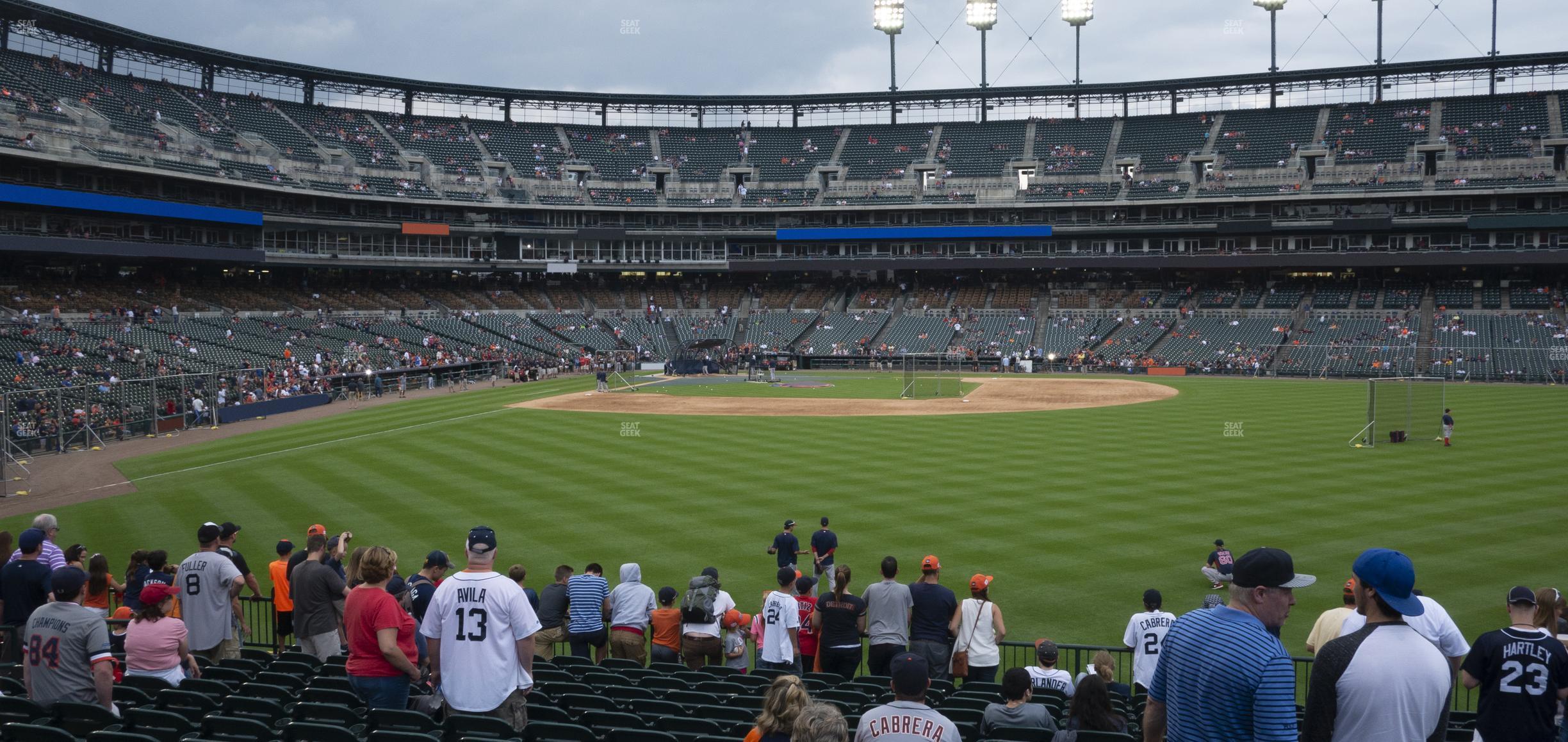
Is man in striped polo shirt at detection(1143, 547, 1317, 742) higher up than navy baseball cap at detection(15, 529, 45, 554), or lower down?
higher up

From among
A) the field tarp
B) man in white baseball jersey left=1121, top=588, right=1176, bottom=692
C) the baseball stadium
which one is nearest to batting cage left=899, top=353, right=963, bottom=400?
the baseball stadium

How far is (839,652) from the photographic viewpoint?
37.6 ft

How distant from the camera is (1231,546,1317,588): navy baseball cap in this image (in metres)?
4.72

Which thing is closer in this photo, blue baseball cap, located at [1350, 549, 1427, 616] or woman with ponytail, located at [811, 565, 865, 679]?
blue baseball cap, located at [1350, 549, 1427, 616]

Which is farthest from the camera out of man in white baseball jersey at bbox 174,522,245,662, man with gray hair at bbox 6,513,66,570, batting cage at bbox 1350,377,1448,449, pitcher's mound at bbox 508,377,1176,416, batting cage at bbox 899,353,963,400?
batting cage at bbox 899,353,963,400

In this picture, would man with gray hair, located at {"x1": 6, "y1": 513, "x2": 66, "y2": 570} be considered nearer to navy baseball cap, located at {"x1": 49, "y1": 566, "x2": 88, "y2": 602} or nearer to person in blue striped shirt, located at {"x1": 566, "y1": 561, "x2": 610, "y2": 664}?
navy baseball cap, located at {"x1": 49, "y1": 566, "x2": 88, "y2": 602}

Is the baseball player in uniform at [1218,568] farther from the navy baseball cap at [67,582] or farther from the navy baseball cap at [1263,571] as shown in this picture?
the navy baseball cap at [67,582]

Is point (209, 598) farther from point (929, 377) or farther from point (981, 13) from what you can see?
point (981, 13)

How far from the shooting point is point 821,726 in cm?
535

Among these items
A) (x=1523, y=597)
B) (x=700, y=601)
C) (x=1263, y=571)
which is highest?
(x=1263, y=571)

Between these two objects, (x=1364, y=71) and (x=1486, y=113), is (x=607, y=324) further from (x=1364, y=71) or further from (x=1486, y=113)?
(x=1486, y=113)

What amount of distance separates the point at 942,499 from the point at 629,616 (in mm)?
14166

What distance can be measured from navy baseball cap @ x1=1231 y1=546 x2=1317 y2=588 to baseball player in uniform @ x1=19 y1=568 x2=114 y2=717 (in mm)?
8650

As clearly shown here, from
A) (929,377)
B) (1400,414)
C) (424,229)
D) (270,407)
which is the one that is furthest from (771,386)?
(424,229)
